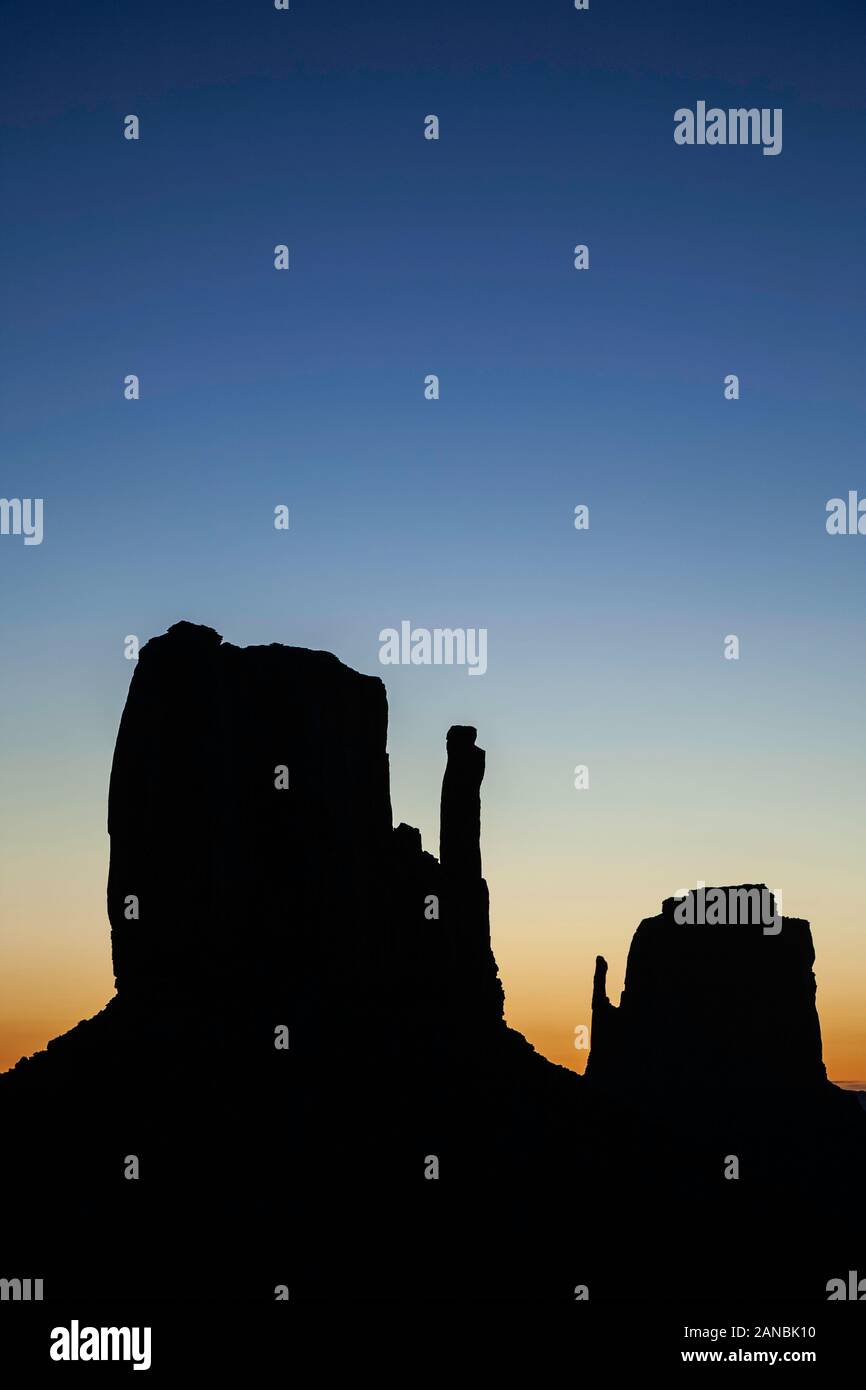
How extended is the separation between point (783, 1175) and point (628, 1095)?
41.6 m

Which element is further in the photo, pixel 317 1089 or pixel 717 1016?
pixel 717 1016

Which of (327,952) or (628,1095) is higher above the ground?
(327,952)

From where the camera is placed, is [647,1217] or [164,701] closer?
[647,1217]

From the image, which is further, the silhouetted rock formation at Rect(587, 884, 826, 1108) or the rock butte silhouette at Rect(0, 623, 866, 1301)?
the silhouetted rock formation at Rect(587, 884, 826, 1108)

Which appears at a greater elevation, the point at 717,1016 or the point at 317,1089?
the point at 717,1016

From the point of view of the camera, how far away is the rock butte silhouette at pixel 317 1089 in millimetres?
63750

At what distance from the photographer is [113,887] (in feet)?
268

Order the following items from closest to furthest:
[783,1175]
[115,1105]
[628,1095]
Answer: [115,1105], [783,1175], [628,1095]

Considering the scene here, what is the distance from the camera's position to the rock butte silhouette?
209ft

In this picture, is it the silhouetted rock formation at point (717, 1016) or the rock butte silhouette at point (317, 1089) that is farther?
the silhouetted rock formation at point (717, 1016)

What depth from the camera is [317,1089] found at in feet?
241

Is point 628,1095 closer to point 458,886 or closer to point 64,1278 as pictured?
point 458,886
